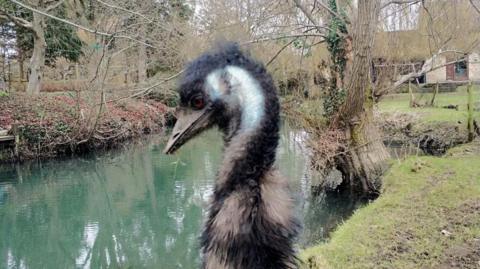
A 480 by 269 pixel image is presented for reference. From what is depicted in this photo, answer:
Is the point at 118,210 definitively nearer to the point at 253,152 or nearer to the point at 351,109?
the point at 351,109

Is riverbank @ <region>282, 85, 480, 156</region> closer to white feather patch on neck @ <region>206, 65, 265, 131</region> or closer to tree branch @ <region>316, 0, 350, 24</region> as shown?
tree branch @ <region>316, 0, 350, 24</region>

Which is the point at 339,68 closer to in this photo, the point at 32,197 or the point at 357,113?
the point at 357,113

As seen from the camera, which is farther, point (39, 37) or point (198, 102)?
point (39, 37)

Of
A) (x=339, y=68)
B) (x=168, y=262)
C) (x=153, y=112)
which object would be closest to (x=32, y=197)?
(x=168, y=262)

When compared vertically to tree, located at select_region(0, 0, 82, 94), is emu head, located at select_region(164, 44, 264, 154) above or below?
below

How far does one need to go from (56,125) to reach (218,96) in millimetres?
15331

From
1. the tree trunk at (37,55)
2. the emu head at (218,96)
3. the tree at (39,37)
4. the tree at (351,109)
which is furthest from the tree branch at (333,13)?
the tree trunk at (37,55)

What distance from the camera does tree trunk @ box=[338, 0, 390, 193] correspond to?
28.4 ft

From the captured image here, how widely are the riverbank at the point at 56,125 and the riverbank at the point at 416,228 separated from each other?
998 cm

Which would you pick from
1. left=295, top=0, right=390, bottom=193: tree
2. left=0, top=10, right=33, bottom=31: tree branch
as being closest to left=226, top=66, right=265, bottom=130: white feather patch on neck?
left=295, top=0, right=390, bottom=193: tree

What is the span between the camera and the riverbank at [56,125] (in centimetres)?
1551

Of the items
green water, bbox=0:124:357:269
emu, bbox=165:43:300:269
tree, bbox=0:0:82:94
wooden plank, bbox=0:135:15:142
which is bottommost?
green water, bbox=0:124:357:269

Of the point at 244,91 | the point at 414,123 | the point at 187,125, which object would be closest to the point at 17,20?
Answer: the point at 414,123

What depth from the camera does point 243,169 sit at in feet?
5.66
